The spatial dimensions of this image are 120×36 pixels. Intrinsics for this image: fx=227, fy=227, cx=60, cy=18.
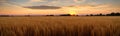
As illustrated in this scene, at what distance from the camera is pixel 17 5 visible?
2.68 metres

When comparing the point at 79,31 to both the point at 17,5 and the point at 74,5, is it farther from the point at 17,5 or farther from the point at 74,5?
the point at 17,5

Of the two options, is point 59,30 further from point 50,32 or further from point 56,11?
point 56,11

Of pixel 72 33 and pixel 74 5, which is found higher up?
pixel 74 5

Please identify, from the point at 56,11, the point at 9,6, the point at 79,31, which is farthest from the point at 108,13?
the point at 9,6

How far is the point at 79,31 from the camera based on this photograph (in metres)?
2.04

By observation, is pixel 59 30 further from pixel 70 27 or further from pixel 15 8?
pixel 15 8

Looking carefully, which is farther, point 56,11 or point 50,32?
point 56,11

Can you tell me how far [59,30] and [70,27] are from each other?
11 cm

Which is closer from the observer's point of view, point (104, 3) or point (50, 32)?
point (50, 32)

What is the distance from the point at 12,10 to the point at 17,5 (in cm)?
8

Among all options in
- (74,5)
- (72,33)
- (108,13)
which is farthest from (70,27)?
(108,13)

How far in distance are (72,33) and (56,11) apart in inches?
27.9

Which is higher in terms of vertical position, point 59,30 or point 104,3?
point 104,3

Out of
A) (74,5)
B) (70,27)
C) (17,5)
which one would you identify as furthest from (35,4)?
(70,27)
